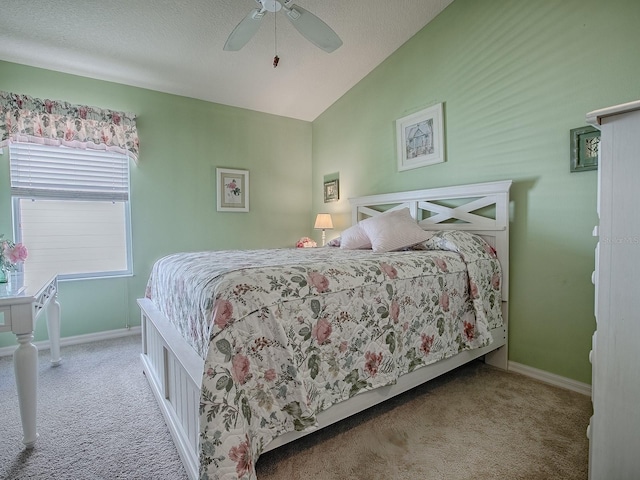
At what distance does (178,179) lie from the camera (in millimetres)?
3508

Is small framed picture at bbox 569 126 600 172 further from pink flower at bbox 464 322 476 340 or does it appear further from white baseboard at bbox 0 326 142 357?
white baseboard at bbox 0 326 142 357

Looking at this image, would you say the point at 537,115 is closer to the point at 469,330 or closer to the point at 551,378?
the point at 469,330

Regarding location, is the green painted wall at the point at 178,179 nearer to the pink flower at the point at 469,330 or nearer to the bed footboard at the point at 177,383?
the bed footboard at the point at 177,383

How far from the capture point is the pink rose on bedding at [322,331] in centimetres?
143

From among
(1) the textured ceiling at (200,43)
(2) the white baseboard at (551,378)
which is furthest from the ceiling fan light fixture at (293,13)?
(2) the white baseboard at (551,378)

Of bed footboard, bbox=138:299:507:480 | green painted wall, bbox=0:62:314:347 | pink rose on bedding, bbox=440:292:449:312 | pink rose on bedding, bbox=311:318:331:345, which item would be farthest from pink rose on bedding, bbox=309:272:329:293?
green painted wall, bbox=0:62:314:347

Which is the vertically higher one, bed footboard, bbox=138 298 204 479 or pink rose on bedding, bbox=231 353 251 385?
pink rose on bedding, bbox=231 353 251 385

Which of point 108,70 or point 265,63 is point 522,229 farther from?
point 108,70

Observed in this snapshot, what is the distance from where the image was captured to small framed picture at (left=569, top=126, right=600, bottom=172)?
1971 mm

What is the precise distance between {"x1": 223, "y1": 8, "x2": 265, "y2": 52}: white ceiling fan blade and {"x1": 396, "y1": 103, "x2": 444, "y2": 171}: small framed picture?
5.55 ft

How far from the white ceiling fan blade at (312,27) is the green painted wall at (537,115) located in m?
1.26

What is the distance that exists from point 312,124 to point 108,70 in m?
2.39

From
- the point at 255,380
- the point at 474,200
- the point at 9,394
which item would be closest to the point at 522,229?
the point at 474,200

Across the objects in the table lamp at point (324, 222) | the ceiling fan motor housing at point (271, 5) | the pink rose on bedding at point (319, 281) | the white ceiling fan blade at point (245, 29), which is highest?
the ceiling fan motor housing at point (271, 5)
